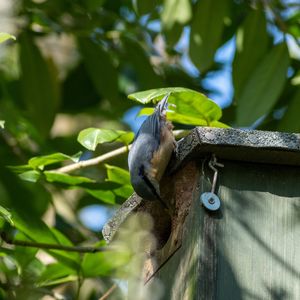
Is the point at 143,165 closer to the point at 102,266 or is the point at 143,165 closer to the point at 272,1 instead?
the point at 102,266

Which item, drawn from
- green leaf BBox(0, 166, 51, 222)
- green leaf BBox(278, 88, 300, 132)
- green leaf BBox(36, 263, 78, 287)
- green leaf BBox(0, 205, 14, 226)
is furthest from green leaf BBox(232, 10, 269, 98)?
green leaf BBox(0, 166, 51, 222)

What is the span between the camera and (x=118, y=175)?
3.26 meters

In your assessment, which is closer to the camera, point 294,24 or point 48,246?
point 48,246

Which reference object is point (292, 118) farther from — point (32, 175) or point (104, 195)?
point (32, 175)

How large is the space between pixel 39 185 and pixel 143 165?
0.46 m

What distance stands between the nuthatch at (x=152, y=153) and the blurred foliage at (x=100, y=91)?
0.09 meters

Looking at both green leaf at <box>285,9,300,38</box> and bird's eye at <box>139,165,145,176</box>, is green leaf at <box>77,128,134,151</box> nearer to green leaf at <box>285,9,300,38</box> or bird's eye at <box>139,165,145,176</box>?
bird's eye at <box>139,165,145,176</box>

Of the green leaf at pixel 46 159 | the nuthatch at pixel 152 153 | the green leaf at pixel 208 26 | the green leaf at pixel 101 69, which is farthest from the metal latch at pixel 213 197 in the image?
the green leaf at pixel 101 69

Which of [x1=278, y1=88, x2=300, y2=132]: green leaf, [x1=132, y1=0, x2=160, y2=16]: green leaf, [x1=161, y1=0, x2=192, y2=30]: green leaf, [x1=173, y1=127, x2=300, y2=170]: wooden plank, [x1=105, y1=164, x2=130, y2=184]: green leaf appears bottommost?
[x1=105, y1=164, x2=130, y2=184]: green leaf

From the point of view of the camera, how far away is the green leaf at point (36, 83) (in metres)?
3.93

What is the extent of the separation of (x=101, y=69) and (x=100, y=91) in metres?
0.12

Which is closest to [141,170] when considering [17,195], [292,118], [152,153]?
[152,153]

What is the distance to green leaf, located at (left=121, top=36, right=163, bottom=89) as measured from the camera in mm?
4168

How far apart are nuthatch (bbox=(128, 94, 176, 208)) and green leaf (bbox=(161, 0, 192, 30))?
0.78 meters
